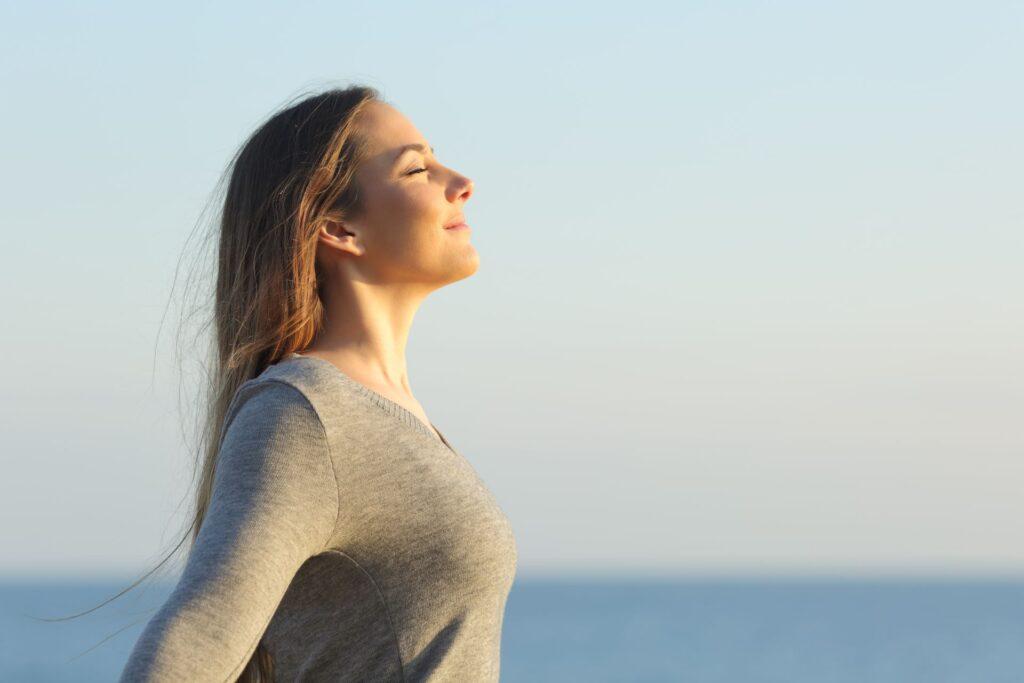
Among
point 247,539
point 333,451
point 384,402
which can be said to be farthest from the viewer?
point 384,402

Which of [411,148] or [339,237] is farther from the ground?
[411,148]

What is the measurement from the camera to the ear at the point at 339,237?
2475mm

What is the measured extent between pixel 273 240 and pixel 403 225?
0.21 metres

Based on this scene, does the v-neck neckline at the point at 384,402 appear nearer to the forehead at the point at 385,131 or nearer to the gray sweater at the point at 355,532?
the gray sweater at the point at 355,532

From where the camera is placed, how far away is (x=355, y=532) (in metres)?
2.14

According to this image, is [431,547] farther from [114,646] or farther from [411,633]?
[114,646]

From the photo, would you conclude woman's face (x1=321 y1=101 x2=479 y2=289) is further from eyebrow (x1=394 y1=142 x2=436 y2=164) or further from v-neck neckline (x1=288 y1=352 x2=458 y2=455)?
v-neck neckline (x1=288 y1=352 x2=458 y2=455)

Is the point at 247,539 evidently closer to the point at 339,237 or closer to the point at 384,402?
the point at 384,402

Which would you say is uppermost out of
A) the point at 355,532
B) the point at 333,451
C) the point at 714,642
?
the point at 333,451

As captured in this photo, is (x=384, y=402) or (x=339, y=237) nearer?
(x=384, y=402)

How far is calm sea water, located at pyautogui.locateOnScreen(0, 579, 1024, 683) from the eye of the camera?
3350cm

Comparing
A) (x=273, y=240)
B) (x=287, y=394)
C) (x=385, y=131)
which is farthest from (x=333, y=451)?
(x=385, y=131)

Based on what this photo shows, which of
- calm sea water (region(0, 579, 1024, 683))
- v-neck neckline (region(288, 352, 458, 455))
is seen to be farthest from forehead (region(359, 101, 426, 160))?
calm sea water (region(0, 579, 1024, 683))

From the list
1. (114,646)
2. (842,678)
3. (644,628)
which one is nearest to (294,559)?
(842,678)
